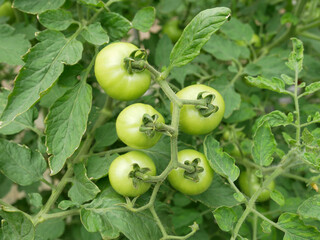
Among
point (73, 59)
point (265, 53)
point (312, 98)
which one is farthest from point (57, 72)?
point (312, 98)

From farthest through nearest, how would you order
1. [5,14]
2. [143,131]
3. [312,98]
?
[312,98] < [5,14] < [143,131]

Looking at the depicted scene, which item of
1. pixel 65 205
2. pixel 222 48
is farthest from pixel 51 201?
pixel 222 48

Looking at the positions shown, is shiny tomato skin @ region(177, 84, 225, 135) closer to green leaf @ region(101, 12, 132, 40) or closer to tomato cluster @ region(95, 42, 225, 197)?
tomato cluster @ region(95, 42, 225, 197)

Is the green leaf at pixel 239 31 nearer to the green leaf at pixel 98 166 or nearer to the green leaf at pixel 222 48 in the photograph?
the green leaf at pixel 222 48

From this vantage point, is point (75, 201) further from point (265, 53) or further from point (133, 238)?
point (265, 53)

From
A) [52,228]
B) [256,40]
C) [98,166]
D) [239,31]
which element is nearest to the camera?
[98,166]

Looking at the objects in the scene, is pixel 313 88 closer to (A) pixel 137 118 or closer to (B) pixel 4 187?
(A) pixel 137 118
